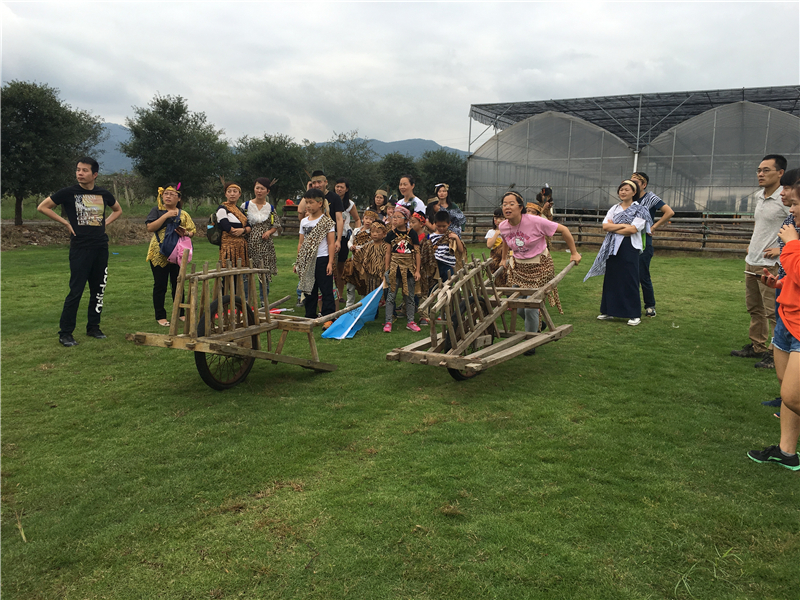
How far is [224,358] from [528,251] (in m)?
3.53

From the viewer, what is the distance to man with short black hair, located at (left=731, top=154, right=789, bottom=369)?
17.7 feet

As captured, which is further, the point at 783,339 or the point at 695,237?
the point at 695,237

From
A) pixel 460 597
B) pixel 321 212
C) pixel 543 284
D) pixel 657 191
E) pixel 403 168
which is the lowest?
pixel 460 597

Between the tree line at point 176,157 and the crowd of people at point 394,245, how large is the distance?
93cm

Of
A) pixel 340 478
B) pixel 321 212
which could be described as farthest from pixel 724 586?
pixel 321 212

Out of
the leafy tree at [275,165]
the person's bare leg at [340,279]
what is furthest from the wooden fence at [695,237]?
the leafy tree at [275,165]

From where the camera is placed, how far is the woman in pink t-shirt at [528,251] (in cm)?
604

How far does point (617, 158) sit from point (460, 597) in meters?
26.3

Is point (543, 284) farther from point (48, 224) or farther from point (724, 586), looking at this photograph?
point (48, 224)

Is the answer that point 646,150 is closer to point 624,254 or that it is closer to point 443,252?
point 624,254

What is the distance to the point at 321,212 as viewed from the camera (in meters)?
7.05

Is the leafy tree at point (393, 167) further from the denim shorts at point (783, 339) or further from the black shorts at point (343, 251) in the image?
the denim shorts at point (783, 339)

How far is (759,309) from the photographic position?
6.02m

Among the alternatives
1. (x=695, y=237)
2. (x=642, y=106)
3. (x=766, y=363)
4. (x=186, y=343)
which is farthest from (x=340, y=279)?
(x=642, y=106)
